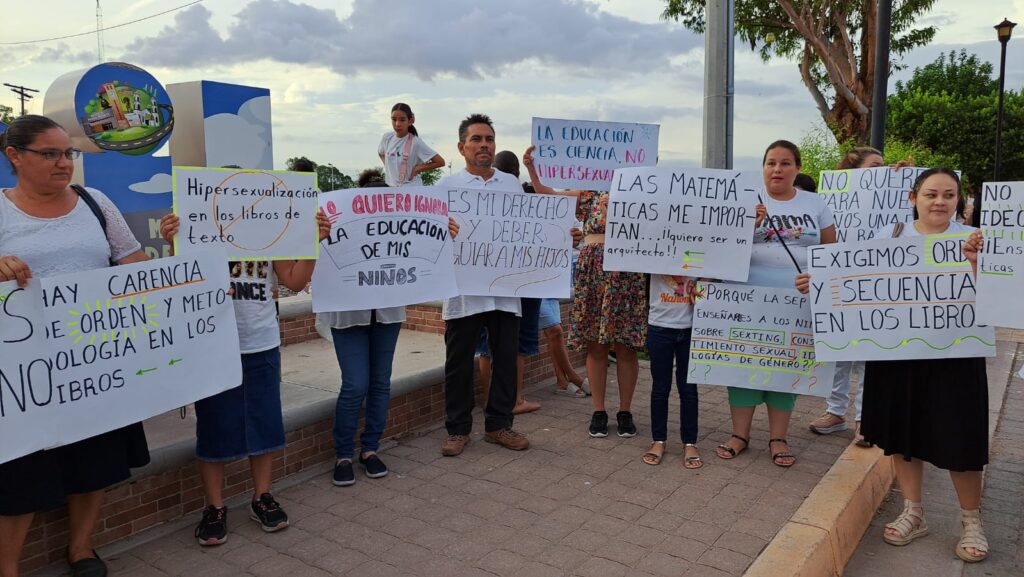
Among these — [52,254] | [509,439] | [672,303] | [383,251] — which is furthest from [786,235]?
[52,254]

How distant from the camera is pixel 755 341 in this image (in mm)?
4633

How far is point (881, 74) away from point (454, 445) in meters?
8.38

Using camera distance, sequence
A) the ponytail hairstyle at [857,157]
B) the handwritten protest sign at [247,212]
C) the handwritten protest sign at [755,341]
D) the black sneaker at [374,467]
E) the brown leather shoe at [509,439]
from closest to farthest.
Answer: the handwritten protest sign at [247,212] < the black sneaker at [374,467] < the handwritten protest sign at [755,341] < the brown leather shoe at [509,439] < the ponytail hairstyle at [857,157]

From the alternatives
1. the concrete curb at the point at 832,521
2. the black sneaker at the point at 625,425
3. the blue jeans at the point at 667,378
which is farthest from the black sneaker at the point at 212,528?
the black sneaker at the point at 625,425

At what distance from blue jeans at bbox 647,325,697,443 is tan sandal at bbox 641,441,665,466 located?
0.16ft

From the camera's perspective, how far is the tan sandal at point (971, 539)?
364 centimetres

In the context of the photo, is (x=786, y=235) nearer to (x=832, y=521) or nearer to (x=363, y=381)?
(x=832, y=521)

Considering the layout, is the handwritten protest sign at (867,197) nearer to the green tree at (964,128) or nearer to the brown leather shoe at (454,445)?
the brown leather shoe at (454,445)

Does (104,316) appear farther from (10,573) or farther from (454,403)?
(454,403)

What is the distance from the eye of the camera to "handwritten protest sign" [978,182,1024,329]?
3.38 meters

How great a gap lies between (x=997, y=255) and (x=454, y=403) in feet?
10.4

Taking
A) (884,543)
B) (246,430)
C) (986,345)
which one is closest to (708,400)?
(884,543)

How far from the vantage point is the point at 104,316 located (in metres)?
3.01

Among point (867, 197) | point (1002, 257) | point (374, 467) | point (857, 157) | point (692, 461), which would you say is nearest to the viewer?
point (1002, 257)
